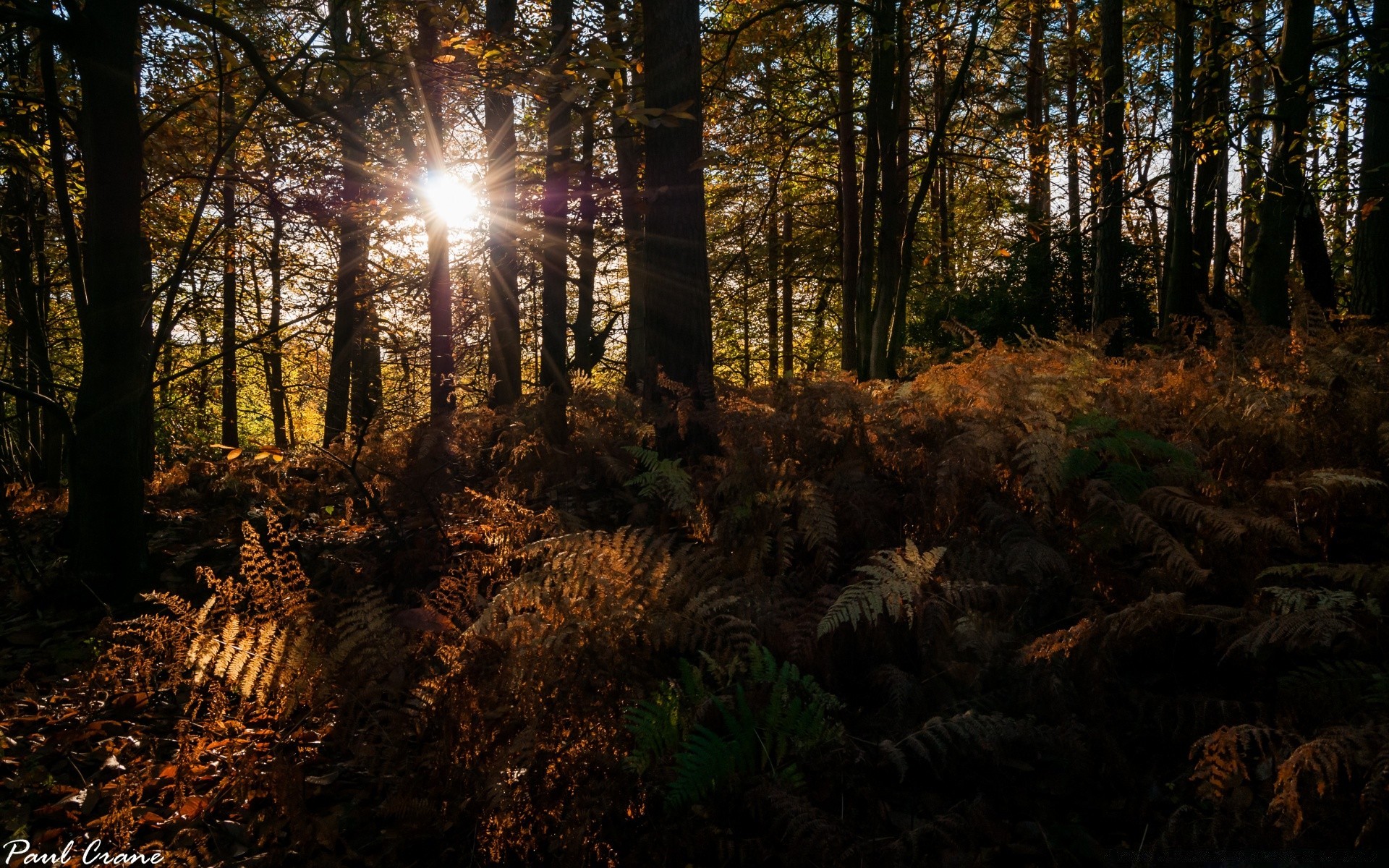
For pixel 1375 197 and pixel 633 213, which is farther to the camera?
pixel 633 213

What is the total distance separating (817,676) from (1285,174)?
7.01 m

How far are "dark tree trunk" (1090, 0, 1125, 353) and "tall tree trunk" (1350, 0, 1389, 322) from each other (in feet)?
7.40

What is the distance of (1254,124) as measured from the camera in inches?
295

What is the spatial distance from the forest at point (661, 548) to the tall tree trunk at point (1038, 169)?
0.80 meters

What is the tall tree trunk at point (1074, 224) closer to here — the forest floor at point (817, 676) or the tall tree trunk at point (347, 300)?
the forest floor at point (817, 676)

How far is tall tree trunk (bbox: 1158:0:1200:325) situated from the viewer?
853cm

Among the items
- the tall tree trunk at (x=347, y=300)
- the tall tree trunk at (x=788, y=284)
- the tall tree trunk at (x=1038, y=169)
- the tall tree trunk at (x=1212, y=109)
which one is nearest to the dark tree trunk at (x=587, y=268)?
the tall tree trunk at (x=347, y=300)

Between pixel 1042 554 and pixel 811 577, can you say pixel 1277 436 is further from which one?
pixel 811 577

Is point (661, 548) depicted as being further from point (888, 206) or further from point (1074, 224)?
point (888, 206)

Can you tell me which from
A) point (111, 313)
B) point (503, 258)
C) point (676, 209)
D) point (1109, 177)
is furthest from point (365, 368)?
point (1109, 177)

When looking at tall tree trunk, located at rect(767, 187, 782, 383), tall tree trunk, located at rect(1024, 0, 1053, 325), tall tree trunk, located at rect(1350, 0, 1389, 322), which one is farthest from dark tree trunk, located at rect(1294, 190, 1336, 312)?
tall tree trunk, located at rect(767, 187, 782, 383)

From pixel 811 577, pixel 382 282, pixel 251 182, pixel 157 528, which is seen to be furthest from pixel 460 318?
pixel 811 577

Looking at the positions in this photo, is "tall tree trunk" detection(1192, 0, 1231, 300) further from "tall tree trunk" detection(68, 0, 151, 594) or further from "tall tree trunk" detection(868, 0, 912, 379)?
"tall tree trunk" detection(68, 0, 151, 594)

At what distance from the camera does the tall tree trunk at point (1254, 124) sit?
6.20 metres
